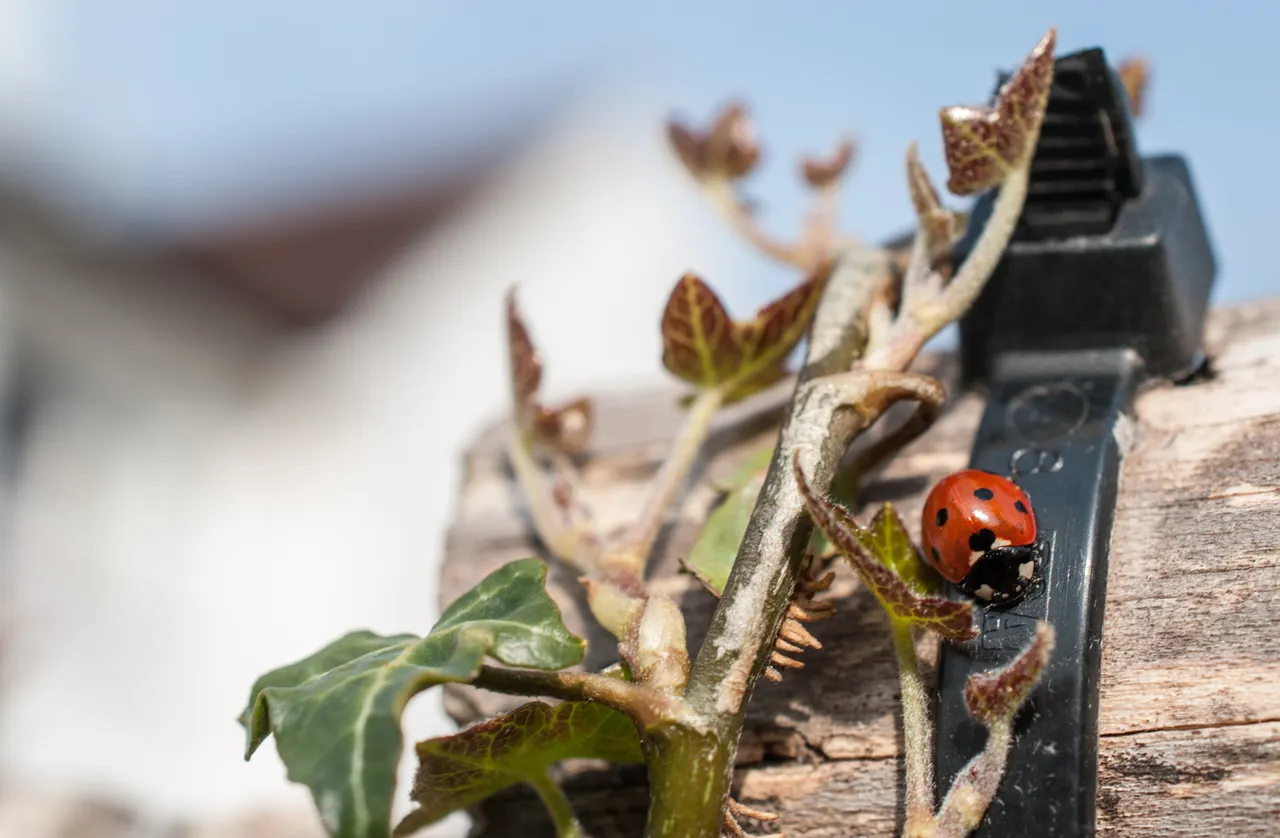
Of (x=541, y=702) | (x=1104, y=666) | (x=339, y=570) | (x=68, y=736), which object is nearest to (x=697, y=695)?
(x=541, y=702)

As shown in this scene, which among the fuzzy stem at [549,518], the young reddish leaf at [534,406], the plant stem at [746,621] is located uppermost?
the young reddish leaf at [534,406]

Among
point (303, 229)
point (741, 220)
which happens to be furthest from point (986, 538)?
point (303, 229)

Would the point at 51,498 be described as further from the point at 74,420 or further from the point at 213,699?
the point at 213,699

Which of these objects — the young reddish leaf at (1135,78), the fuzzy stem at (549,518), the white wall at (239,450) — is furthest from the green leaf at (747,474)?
the white wall at (239,450)

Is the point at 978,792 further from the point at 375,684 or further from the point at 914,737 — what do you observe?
the point at 375,684

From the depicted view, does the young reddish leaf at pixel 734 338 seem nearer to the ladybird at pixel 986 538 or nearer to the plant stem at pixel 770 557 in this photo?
the plant stem at pixel 770 557

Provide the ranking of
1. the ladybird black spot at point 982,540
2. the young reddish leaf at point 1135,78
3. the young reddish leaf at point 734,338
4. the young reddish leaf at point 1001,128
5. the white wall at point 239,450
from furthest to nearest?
the white wall at point 239,450 < the young reddish leaf at point 1135,78 < the young reddish leaf at point 734,338 < the young reddish leaf at point 1001,128 < the ladybird black spot at point 982,540

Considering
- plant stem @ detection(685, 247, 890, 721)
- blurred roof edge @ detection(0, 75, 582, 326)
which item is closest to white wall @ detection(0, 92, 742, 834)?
blurred roof edge @ detection(0, 75, 582, 326)
